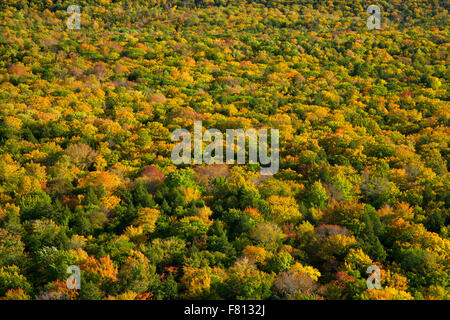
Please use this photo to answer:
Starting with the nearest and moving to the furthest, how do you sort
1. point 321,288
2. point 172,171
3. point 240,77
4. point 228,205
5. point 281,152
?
point 321,288 < point 228,205 < point 172,171 < point 281,152 < point 240,77

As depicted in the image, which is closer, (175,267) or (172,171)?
(175,267)

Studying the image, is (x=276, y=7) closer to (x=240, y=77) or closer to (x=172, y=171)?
(x=240, y=77)

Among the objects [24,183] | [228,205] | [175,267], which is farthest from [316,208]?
[24,183]

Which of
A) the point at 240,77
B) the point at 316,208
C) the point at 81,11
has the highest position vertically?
the point at 81,11

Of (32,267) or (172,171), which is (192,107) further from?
(32,267)

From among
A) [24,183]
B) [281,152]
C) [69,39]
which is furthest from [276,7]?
[24,183]

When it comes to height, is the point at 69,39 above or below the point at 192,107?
above
